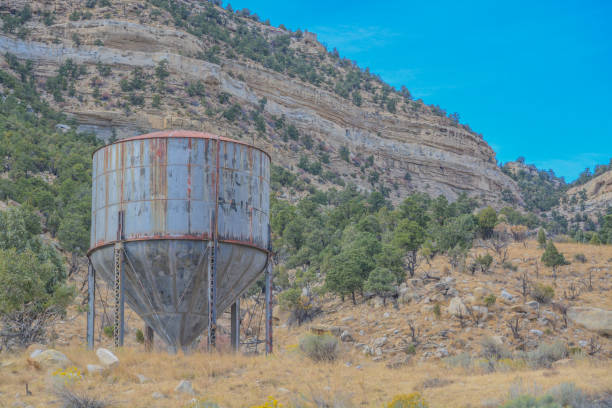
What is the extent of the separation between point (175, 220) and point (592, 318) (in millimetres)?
21906

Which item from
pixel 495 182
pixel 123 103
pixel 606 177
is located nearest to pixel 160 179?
pixel 123 103

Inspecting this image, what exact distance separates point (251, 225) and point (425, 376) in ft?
21.9

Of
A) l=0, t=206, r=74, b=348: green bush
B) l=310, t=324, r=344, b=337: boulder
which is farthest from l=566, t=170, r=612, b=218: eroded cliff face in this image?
l=0, t=206, r=74, b=348: green bush

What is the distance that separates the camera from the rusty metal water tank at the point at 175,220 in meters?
22.1

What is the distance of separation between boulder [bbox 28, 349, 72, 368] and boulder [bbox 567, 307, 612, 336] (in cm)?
2391

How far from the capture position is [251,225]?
2325 cm

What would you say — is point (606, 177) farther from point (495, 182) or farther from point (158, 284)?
point (158, 284)

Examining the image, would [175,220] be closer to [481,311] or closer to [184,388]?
[184,388]

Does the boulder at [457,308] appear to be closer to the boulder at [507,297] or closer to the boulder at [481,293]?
the boulder at [481,293]

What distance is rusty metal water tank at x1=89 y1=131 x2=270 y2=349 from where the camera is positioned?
72.4 feet

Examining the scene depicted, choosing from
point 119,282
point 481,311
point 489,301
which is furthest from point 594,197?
point 119,282

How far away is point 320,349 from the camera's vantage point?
2345 cm

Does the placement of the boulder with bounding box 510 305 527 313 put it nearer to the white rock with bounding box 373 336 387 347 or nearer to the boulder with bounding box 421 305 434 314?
the boulder with bounding box 421 305 434 314

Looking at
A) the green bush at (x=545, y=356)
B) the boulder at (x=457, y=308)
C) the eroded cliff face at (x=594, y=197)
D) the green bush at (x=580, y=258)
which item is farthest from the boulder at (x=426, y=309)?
the eroded cliff face at (x=594, y=197)
